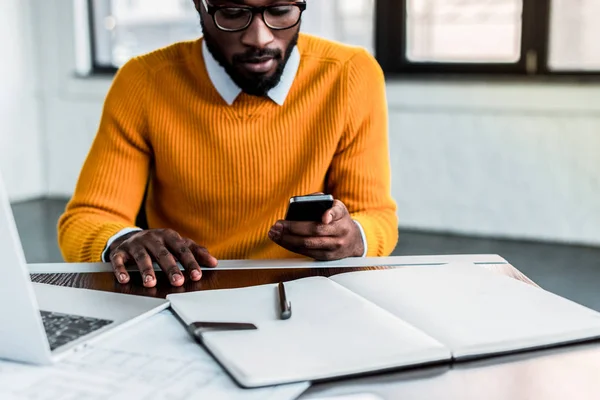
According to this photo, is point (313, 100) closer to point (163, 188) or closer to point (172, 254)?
point (163, 188)

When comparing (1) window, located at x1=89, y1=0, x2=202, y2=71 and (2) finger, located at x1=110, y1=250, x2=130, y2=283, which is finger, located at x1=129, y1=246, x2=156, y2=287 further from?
(1) window, located at x1=89, y1=0, x2=202, y2=71

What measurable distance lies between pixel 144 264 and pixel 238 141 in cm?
48


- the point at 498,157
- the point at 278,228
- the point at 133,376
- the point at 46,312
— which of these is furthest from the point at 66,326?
the point at 498,157

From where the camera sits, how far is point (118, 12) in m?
4.57

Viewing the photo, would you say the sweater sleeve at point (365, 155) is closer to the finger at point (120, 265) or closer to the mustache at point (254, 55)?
the mustache at point (254, 55)

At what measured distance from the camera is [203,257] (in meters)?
1.02

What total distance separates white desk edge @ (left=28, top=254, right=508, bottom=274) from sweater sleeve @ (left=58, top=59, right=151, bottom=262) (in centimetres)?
24

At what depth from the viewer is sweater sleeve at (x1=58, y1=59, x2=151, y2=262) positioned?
4.33 ft

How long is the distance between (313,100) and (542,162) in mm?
2392

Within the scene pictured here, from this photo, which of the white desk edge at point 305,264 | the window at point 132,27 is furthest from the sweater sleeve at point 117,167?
the window at point 132,27

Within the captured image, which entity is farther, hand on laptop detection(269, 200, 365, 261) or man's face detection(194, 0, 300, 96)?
man's face detection(194, 0, 300, 96)

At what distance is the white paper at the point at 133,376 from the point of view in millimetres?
594

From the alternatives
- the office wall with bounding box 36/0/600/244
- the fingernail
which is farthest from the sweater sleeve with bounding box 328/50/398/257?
the office wall with bounding box 36/0/600/244

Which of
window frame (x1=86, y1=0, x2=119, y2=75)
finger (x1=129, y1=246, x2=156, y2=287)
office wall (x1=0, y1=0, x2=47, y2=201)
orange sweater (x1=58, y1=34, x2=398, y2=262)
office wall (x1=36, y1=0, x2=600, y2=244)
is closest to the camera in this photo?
finger (x1=129, y1=246, x2=156, y2=287)
